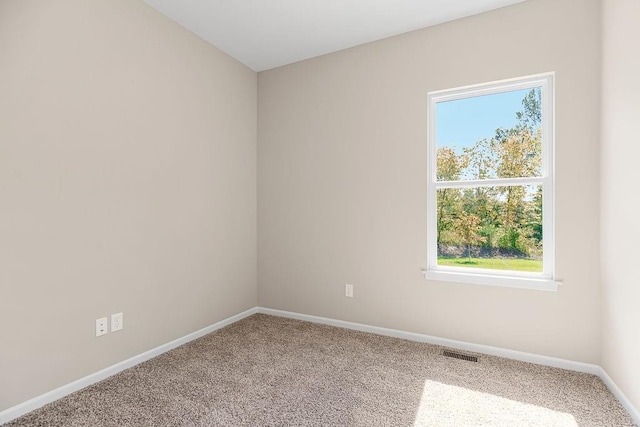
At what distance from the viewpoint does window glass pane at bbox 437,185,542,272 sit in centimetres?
243

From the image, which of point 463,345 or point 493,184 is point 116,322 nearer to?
point 463,345

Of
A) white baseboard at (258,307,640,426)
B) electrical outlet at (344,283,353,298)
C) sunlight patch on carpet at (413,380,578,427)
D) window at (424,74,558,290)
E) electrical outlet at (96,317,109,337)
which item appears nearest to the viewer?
sunlight patch on carpet at (413,380,578,427)

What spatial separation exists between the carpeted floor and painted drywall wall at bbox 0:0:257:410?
0.33 m

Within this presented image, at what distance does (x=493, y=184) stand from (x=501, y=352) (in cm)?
130

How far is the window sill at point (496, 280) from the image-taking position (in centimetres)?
231

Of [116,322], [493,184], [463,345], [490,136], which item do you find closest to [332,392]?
[463,345]

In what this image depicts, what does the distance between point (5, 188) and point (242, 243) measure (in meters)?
1.93

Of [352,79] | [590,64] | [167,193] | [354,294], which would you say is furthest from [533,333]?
[167,193]

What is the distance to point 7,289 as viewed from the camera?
1.69m

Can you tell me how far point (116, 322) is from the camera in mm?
2199

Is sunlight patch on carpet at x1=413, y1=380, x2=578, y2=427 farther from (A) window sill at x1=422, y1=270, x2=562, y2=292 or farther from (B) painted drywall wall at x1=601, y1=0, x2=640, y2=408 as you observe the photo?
(A) window sill at x1=422, y1=270, x2=562, y2=292

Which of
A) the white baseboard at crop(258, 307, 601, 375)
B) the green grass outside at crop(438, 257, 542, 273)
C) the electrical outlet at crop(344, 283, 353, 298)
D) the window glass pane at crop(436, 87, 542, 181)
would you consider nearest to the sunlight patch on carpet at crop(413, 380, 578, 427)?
the white baseboard at crop(258, 307, 601, 375)

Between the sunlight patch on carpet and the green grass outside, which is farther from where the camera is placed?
the green grass outside

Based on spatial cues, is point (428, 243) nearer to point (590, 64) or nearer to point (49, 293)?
point (590, 64)
